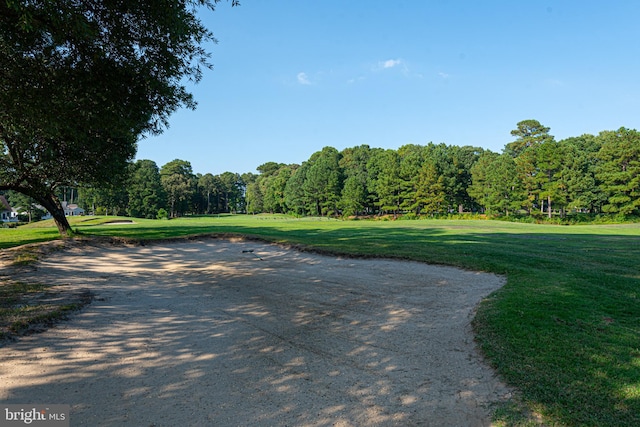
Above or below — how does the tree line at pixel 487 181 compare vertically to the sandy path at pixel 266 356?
above

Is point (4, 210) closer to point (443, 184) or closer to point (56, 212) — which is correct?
point (56, 212)

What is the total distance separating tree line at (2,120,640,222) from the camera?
48500 millimetres

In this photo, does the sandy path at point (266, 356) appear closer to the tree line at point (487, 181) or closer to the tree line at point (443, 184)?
the tree line at point (443, 184)

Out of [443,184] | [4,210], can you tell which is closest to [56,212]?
[443,184]

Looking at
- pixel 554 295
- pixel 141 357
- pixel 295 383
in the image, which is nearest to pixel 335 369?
pixel 295 383

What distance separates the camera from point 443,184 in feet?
209

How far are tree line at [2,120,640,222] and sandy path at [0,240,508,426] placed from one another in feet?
56.8

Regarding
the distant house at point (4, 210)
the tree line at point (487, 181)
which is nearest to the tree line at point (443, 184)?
the tree line at point (487, 181)

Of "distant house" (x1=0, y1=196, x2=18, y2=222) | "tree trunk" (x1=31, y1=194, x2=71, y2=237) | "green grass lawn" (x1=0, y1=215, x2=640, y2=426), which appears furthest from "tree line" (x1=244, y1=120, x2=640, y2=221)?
"distant house" (x1=0, y1=196, x2=18, y2=222)

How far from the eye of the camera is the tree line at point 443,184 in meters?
48.5

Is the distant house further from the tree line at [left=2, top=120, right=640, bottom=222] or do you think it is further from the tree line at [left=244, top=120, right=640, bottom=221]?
the tree line at [left=244, top=120, right=640, bottom=221]

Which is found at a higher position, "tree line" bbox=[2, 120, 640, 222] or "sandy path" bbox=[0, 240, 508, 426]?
"tree line" bbox=[2, 120, 640, 222]

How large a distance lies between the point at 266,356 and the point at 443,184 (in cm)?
6306

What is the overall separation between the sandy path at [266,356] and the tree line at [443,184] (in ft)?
56.8
